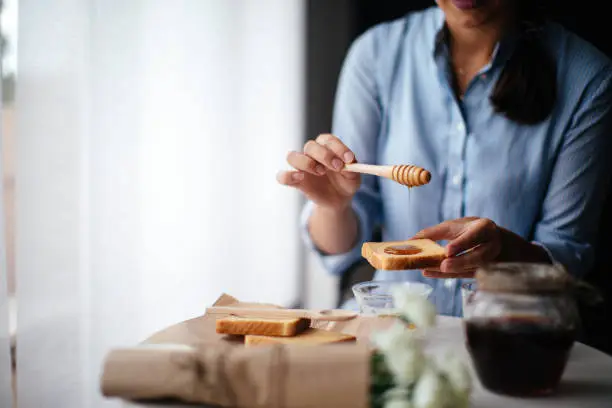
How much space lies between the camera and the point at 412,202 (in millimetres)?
1397

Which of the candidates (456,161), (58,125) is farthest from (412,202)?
(58,125)

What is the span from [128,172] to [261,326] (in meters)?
0.65

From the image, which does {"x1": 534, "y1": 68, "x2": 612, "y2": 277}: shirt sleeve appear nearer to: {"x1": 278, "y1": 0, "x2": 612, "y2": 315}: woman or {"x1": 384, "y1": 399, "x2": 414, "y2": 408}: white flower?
{"x1": 278, "y1": 0, "x2": 612, "y2": 315}: woman

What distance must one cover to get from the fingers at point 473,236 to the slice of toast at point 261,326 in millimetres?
263

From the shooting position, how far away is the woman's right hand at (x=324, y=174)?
1025 mm

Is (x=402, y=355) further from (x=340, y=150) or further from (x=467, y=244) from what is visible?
(x=340, y=150)

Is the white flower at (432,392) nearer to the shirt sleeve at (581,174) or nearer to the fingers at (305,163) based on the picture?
the fingers at (305,163)

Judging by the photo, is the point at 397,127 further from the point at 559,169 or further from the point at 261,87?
the point at 261,87

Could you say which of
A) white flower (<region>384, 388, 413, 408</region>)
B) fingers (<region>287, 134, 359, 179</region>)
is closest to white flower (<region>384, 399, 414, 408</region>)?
white flower (<region>384, 388, 413, 408</region>)

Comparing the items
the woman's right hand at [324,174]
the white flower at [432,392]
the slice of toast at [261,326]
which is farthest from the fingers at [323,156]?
the white flower at [432,392]

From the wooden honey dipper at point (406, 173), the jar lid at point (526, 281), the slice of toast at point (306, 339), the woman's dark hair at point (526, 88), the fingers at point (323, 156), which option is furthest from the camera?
the woman's dark hair at point (526, 88)

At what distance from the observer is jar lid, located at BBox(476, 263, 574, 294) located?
61 cm

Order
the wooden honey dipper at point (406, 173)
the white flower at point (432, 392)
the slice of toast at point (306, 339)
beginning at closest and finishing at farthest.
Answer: the white flower at point (432, 392) → the slice of toast at point (306, 339) → the wooden honey dipper at point (406, 173)

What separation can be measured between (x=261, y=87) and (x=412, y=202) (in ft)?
2.92
